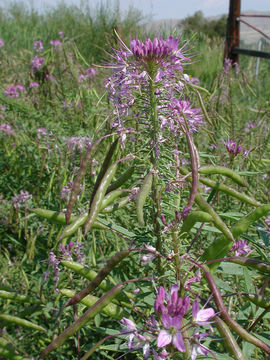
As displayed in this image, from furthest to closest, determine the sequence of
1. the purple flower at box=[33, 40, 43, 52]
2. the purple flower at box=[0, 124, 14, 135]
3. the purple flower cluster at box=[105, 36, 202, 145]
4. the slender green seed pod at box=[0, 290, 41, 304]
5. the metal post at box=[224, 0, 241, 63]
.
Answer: the metal post at box=[224, 0, 241, 63] < the purple flower at box=[33, 40, 43, 52] < the purple flower at box=[0, 124, 14, 135] < the slender green seed pod at box=[0, 290, 41, 304] < the purple flower cluster at box=[105, 36, 202, 145]

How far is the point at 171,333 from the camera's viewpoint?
1.79 feet

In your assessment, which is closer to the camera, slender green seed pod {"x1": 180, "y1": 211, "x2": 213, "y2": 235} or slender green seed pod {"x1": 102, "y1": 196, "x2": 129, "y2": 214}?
A: slender green seed pod {"x1": 180, "y1": 211, "x2": 213, "y2": 235}

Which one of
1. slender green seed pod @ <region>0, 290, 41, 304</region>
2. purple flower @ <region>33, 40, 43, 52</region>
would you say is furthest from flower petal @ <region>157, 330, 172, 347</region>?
purple flower @ <region>33, 40, 43, 52</region>

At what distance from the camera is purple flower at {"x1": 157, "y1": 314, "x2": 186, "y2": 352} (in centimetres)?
53

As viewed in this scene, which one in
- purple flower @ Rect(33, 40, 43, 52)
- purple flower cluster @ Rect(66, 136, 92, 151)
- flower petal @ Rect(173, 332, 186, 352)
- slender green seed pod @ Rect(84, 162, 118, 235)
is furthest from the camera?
purple flower @ Rect(33, 40, 43, 52)

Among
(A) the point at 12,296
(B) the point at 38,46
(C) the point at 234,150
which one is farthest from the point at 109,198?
(B) the point at 38,46

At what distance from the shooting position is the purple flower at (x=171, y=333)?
53 centimetres

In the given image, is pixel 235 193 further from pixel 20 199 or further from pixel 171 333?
pixel 20 199

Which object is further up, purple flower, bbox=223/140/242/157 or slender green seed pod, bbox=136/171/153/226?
slender green seed pod, bbox=136/171/153/226

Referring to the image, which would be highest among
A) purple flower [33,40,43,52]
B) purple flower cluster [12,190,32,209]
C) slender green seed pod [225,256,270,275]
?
purple flower [33,40,43,52]

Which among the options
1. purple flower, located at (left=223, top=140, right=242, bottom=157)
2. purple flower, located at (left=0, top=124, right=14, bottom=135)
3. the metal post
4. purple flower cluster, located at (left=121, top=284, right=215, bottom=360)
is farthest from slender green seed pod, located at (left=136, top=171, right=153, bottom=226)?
the metal post

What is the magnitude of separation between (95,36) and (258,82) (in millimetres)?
3377

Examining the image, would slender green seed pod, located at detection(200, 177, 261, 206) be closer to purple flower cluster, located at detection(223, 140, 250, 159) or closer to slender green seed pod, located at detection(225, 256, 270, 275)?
slender green seed pod, located at detection(225, 256, 270, 275)

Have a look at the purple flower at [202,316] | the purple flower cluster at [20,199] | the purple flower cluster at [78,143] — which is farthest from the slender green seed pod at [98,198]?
the purple flower cluster at [20,199]
